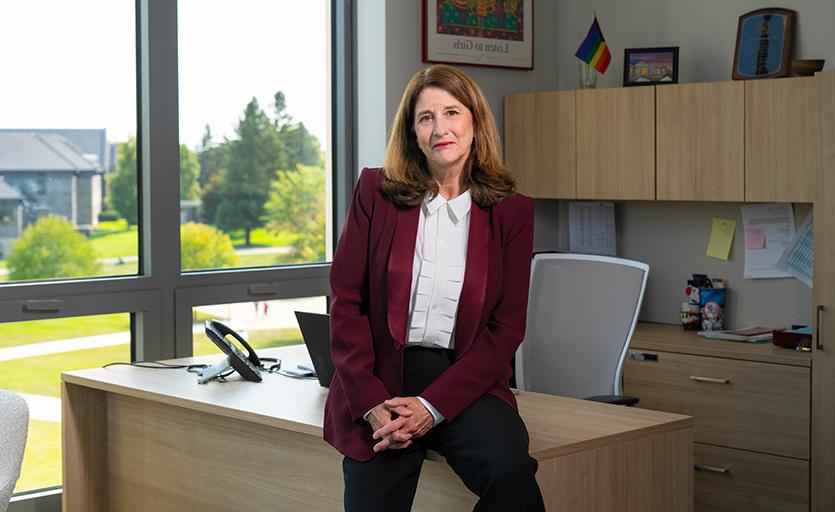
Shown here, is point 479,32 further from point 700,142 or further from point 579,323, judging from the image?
point 579,323

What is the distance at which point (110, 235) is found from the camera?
12.0ft

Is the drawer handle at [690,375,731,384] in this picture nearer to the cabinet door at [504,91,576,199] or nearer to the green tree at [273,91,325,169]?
the cabinet door at [504,91,576,199]

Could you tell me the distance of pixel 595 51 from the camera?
4324 mm

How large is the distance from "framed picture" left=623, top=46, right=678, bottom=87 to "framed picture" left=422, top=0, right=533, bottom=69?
497 mm

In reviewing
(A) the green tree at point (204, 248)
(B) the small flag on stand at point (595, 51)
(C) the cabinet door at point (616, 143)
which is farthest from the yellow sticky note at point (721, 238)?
(A) the green tree at point (204, 248)

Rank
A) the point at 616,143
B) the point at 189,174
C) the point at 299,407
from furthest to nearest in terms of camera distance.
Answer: the point at 616,143, the point at 189,174, the point at 299,407

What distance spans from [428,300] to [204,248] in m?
1.81

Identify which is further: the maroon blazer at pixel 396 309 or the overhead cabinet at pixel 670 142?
the overhead cabinet at pixel 670 142

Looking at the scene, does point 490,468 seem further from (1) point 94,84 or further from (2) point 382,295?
(1) point 94,84

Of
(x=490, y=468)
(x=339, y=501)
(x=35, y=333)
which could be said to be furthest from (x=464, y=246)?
(x=35, y=333)

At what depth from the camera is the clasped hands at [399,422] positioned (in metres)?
2.18

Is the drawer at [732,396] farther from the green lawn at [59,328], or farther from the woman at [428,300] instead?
the green lawn at [59,328]

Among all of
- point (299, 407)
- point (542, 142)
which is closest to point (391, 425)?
point (299, 407)

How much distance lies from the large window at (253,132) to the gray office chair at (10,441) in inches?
63.2
